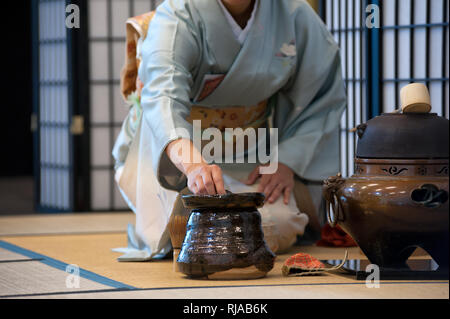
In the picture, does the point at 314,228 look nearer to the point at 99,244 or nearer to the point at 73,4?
the point at 99,244

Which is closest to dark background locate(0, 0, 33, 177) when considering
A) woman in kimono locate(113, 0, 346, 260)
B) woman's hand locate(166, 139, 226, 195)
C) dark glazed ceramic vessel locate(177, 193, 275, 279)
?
woman in kimono locate(113, 0, 346, 260)

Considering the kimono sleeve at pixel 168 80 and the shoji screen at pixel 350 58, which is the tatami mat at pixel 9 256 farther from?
the shoji screen at pixel 350 58

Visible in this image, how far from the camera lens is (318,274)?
2.41m

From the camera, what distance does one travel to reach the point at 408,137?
2219 millimetres

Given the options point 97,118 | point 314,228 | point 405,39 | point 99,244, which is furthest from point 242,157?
point 97,118

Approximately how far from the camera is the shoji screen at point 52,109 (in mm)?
5809

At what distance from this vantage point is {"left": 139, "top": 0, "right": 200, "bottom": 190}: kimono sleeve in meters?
2.58

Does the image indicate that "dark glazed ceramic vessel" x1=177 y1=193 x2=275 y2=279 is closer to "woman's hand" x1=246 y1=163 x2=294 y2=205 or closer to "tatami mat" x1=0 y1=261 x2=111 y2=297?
"tatami mat" x1=0 y1=261 x2=111 y2=297

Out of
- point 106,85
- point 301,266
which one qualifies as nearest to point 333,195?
point 301,266

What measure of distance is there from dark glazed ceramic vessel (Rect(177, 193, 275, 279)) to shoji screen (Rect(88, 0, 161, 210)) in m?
3.55

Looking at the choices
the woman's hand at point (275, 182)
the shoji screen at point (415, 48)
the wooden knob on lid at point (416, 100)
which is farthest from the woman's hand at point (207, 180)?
the shoji screen at point (415, 48)

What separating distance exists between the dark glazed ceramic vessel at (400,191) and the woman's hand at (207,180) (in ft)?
1.27

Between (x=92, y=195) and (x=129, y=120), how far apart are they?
7.92ft

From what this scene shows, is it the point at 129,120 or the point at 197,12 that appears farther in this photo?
the point at 129,120
